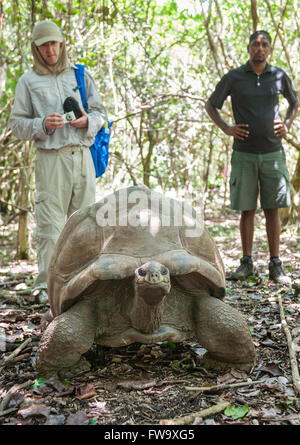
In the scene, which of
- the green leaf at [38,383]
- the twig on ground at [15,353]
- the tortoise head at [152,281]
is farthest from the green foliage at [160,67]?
the tortoise head at [152,281]

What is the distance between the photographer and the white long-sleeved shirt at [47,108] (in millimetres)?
3732

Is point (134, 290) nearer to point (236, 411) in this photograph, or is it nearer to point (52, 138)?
point (236, 411)

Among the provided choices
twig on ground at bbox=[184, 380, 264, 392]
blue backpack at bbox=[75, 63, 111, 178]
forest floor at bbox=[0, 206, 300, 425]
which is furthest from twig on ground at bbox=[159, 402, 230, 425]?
blue backpack at bbox=[75, 63, 111, 178]

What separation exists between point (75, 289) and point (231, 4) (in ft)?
22.1

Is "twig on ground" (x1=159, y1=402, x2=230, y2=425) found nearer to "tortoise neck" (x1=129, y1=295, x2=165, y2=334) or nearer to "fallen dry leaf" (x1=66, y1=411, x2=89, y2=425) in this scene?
"fallen dry leaf" (x1=66, y1=411, x2=89, y2=425)

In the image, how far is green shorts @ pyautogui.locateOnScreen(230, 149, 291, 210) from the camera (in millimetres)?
4289

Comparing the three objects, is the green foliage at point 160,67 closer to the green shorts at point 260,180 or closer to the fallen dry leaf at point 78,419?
the green shorts at point 260,180

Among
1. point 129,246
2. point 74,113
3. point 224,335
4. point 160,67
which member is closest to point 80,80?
point 74,113

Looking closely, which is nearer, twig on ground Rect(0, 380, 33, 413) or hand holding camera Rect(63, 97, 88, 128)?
twig on ground Rect(0, 380, 33, 413)

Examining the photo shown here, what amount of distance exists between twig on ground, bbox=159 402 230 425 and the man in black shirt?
2.44m

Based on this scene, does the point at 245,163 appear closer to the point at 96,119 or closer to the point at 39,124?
the point at 96,119

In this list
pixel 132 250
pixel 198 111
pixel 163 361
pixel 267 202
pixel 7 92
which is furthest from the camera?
pixel 198 111

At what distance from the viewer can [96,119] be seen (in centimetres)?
382
